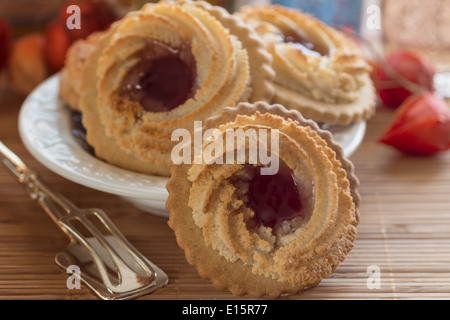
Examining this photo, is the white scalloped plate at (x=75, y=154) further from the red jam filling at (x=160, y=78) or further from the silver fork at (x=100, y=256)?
the red jam filling at (x=160, y=78)

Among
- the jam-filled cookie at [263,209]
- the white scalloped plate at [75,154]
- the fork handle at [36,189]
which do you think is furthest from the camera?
the fork handle at [36,189]

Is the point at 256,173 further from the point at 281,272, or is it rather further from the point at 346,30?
the point at 346,30

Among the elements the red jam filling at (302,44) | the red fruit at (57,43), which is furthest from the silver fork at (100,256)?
the red fruit at (57,43)

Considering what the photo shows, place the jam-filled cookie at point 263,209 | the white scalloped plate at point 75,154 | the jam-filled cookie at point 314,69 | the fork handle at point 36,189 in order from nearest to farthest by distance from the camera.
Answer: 1. the jam-filled cookie at point 263,209
2. the white scalloped plate at point 75,154
3. the fork handle at point 36,189
4. the jam-filled cookie at point 314,69

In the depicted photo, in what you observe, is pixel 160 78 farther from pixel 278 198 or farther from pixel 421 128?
pixel 421 128

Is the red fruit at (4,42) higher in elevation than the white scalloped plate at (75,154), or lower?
lower

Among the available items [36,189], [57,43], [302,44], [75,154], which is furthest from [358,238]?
[57,43]

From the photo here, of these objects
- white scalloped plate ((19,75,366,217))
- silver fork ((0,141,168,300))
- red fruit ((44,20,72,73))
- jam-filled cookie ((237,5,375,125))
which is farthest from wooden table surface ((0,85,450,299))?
red fruit ((44,20,72,73))

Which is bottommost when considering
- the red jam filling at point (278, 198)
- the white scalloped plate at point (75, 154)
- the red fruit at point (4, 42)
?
the red fruit at point (4, 42)
